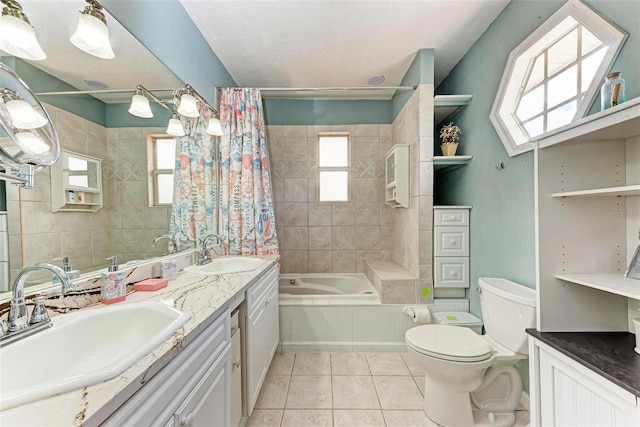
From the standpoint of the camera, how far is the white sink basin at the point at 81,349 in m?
0.53

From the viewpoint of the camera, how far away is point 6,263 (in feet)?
2.77

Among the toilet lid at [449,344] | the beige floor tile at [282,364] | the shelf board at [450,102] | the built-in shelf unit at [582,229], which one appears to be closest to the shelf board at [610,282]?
the built-in shelf unit at [582,229]

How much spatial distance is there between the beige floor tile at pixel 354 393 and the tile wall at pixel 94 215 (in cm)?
147

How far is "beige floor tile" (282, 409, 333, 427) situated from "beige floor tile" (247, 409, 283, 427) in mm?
40

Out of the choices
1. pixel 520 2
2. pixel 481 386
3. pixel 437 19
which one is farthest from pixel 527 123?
pixel 481 386

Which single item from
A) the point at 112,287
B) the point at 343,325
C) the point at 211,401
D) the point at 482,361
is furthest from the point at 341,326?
the point at 112,287

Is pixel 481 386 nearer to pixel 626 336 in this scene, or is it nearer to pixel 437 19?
pixel 626 336

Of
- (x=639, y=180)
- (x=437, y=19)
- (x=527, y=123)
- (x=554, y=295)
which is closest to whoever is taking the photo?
(x=639, y=180)

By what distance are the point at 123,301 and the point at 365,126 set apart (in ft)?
Result: 9.07

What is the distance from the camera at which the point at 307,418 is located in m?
1.53

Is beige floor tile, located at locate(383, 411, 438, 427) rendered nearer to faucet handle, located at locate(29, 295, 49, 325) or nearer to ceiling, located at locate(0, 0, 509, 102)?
faucet handle, located at locate(29, 295, 49, 325)

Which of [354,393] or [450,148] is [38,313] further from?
[450,148]

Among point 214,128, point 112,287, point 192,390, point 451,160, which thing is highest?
point 214,128

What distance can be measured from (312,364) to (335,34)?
254 centimetres
